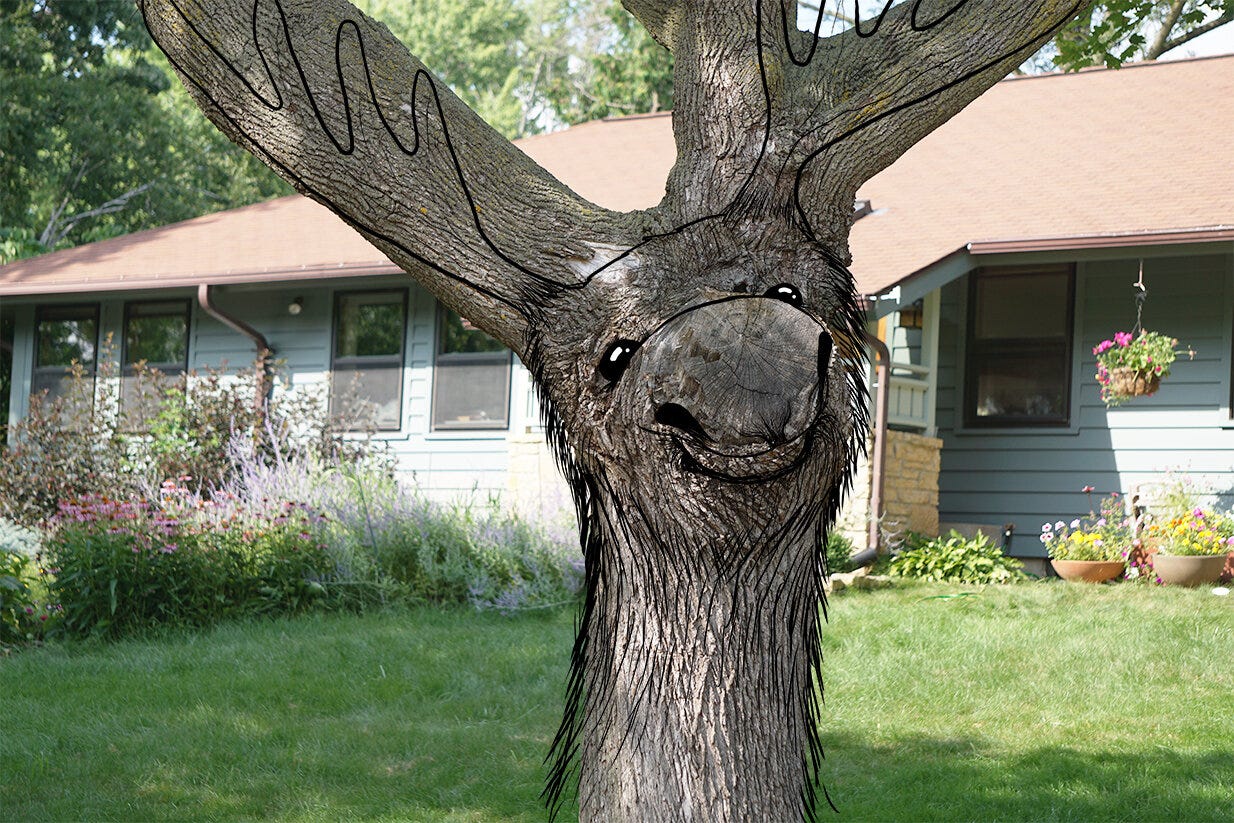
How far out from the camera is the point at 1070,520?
1230 centimetres

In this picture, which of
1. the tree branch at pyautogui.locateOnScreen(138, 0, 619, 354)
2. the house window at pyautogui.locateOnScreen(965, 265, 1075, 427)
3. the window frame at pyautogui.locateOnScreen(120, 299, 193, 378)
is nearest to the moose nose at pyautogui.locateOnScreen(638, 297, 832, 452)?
the tree branch at pyautogui.locateOnScreen(138, 0, 619, 354)

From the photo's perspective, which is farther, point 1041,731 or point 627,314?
point 1041,731

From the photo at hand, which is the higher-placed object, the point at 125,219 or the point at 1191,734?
the point at 125,219

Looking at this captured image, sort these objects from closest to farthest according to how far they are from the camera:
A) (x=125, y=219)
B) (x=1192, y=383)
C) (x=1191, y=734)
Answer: (x=1191, y=734) → (x=1192, y=383) → (x=125, y=219)

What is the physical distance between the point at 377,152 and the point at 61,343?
15117 millimetres

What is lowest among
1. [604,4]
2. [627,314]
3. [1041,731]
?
[1041,731]

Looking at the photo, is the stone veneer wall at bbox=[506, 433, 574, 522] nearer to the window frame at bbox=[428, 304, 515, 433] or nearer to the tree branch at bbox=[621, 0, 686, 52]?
the window frame at bbox=[428, 304, 515, 433]

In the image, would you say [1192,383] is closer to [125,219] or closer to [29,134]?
[29,134]

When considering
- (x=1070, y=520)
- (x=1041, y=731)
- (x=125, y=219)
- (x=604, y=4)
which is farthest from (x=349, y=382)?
(x=604, y=4)

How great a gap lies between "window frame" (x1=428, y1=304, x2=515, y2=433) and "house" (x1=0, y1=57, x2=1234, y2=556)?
3cm

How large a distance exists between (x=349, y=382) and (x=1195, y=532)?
8988 millimetres

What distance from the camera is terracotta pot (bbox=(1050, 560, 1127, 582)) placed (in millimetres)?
10531

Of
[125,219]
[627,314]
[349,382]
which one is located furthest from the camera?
[125,219]

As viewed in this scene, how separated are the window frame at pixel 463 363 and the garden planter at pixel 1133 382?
6155 millimetres
